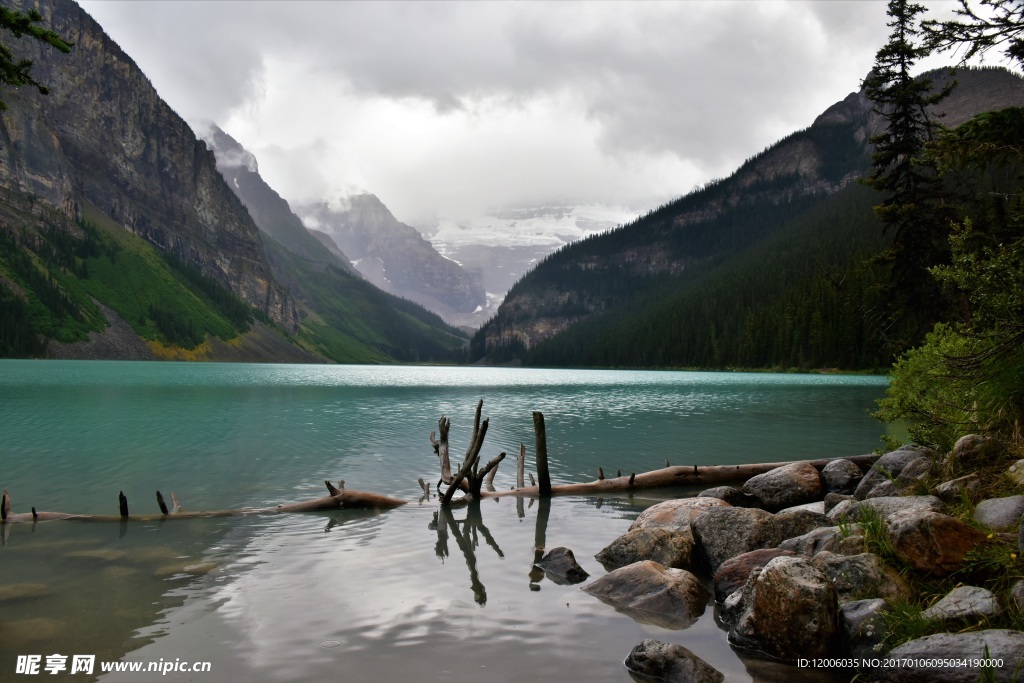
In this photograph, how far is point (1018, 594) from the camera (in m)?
7.96

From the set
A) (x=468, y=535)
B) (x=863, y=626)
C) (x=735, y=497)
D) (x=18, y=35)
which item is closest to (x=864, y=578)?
(x=863, y=626)

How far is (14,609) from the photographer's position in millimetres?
11258

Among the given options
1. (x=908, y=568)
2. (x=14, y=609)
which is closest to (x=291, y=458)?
(x=14, y=609)

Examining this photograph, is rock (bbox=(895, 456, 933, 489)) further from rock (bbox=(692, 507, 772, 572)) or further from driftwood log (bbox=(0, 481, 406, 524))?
driftwood log (bbox=(0, 481, 406, 524))

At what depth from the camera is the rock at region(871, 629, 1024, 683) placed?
22.5 ft

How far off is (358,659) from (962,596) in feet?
28.5

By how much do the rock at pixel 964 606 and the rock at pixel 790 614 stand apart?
137 cm

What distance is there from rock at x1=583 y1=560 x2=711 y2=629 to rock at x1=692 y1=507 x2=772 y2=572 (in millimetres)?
1916

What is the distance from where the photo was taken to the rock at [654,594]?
36.9ft

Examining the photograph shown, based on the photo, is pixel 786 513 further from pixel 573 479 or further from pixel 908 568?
pixel 573 479

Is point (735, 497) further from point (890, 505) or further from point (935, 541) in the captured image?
point (935, 541)

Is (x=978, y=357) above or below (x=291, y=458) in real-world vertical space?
above

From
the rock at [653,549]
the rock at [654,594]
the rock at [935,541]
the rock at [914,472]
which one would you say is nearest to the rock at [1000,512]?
the rock at [935,541]

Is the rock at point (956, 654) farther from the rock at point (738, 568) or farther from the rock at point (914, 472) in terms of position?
the rock at point (914, 472)
